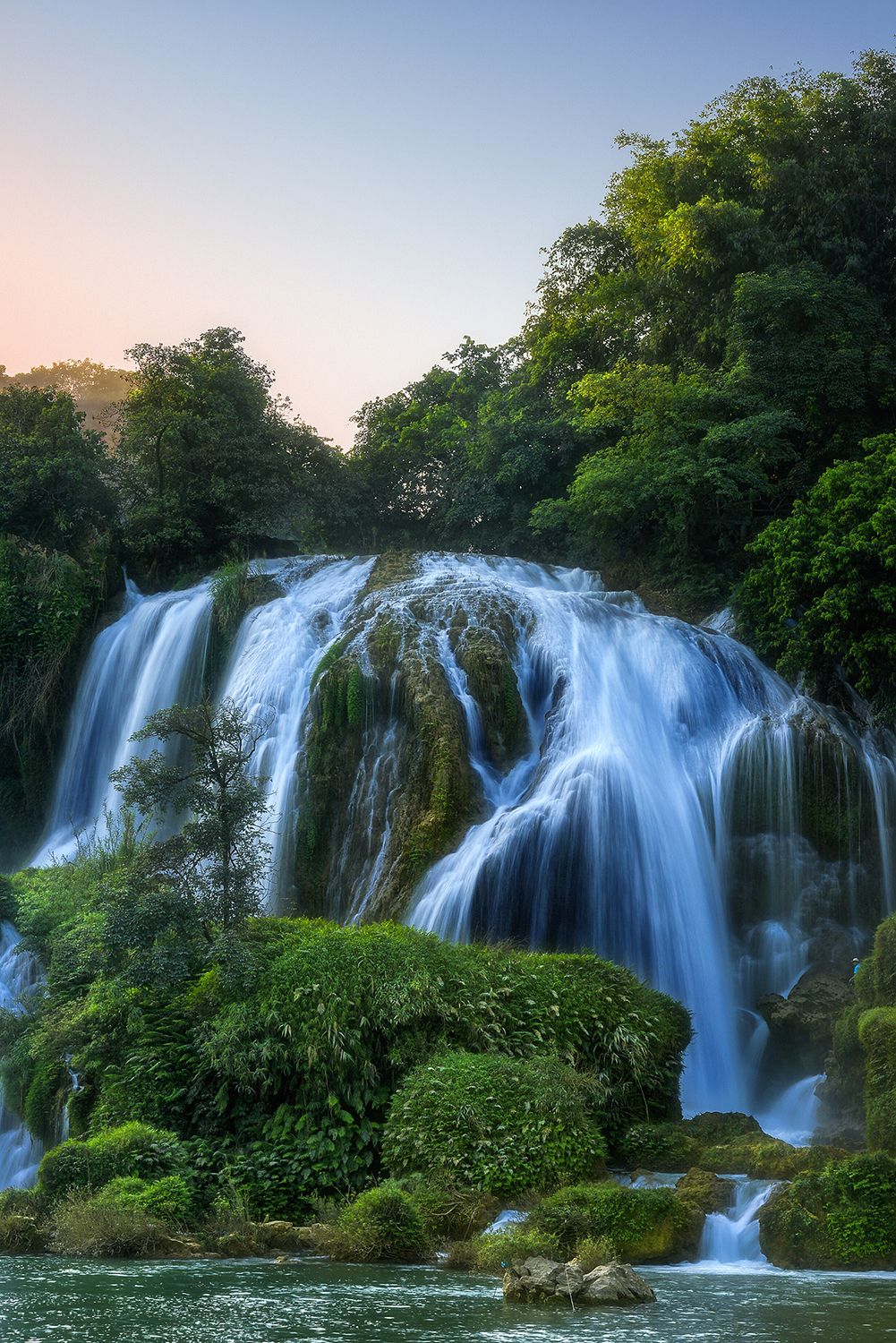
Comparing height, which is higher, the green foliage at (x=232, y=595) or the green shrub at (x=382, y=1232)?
the green foliage at (x=232, y=595)

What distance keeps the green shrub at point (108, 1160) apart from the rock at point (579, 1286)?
3.95 metres

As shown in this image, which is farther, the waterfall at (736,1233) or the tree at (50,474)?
the tree at (50,474)

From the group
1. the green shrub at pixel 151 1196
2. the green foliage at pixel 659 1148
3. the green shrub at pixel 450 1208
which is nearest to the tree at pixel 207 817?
the green shrub at pixel 151 1196

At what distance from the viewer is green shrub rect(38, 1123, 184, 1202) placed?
31.3 feet

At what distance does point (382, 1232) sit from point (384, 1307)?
1.89m

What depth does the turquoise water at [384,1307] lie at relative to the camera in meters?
6.06

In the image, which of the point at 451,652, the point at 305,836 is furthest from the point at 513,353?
the point at 305,836

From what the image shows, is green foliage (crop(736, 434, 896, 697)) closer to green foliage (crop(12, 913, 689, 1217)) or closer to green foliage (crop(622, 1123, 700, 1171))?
green foliage (crop(12, 913, 689, 1217))

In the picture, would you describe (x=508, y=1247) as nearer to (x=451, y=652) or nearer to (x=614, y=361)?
(x=451, y=652)

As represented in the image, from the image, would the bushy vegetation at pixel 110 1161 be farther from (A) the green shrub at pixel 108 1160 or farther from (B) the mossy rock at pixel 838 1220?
(B) the mossy rock at pixel 838 1220

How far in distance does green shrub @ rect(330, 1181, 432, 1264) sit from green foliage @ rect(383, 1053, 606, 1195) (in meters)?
0.64

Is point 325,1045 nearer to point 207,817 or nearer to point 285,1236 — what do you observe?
point 285,1236

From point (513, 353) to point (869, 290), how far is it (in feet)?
44.5

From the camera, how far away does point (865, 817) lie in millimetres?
17766
